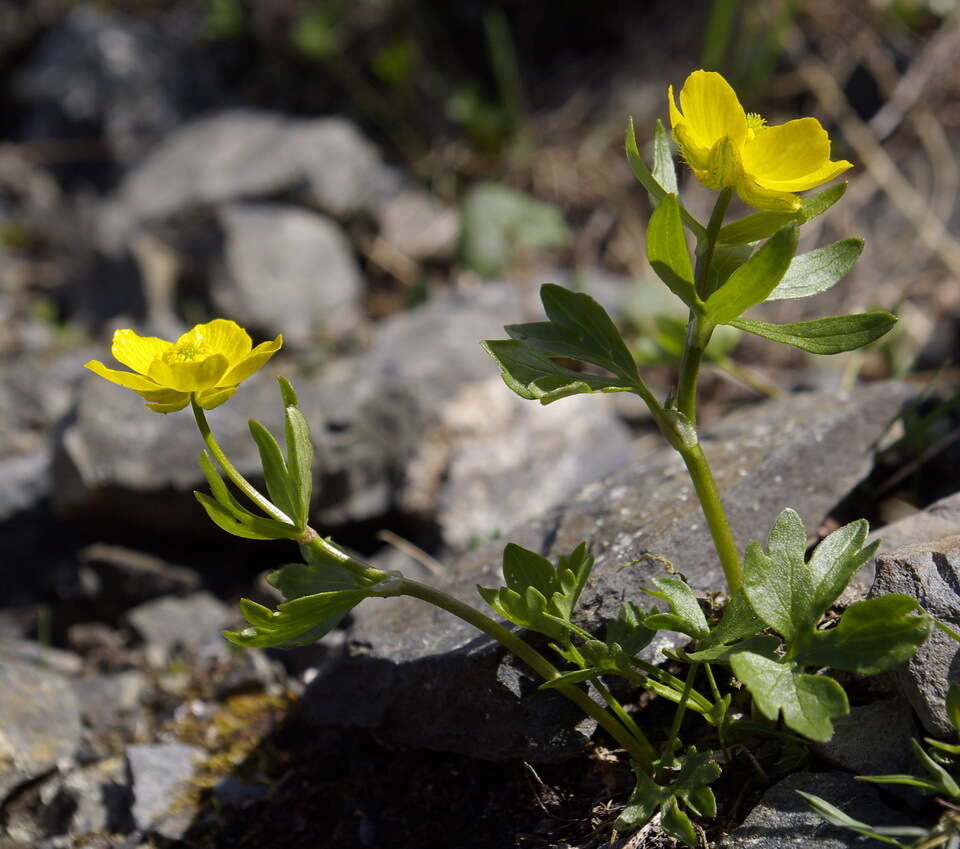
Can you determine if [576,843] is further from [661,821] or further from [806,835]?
[806,835]

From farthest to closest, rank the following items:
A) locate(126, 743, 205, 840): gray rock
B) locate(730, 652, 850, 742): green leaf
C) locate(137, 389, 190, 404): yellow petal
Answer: locate(126, 743, 205, 840): gray rock
locate(137, 389, 190, 404): yellow petal
locate(730, 652, 850, 742): green leaf

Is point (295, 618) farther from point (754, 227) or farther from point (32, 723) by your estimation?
point (32, 723)

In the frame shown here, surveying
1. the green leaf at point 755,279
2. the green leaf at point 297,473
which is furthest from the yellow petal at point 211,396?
the green leaf at point 755,279

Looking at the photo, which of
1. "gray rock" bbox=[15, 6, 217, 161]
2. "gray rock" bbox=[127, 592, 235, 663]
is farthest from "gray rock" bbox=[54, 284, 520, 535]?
"gray rock" bbox=[15, 6, 217, 161]

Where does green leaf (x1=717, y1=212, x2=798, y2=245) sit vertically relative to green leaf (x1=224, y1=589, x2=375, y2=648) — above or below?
above

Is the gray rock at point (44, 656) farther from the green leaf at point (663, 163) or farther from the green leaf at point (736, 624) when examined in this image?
the green leaf at point (663, 163)

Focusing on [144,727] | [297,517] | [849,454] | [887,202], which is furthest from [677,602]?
[887,202]

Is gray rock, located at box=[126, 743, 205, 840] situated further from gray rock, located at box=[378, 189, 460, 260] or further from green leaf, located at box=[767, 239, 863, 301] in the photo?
gray rock, located at box=[378, 189, 460, 260]

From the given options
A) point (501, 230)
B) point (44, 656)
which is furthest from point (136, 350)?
point (501, 230)
